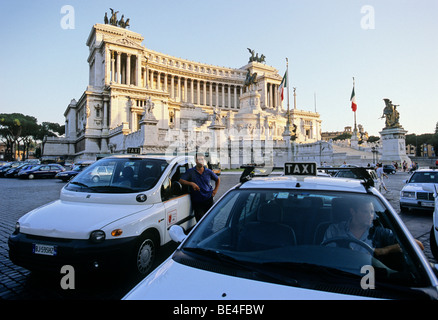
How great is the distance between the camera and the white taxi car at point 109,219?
3094mm

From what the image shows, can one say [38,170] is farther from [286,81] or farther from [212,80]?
[212,80]

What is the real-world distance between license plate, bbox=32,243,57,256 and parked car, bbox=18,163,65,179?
75.5 ft

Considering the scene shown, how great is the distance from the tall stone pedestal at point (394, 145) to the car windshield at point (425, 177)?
23.2 m

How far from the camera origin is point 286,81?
3709 cm

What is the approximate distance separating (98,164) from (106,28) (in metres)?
57.4

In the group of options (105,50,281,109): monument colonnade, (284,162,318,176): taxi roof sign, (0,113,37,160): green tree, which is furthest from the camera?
(105,50,281,109): monument colonnade

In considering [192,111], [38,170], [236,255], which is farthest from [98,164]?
[192,111]

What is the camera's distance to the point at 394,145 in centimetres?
2914

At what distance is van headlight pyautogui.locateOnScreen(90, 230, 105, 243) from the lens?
3.09 m

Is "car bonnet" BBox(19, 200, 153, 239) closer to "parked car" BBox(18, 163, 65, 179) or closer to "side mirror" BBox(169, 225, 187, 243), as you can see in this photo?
"side mirror" BBox(169, 225, 187, 243)

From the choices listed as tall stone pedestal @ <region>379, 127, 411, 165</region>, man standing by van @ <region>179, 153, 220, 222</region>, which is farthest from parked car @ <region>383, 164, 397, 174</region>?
man standing by van @ <region>179, 153, 220, 222</region>

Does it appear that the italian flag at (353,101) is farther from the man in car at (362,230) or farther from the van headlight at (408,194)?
the man in car at (362,230)

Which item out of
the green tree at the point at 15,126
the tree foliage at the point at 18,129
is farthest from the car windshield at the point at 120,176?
the green tree at the point at 15,126
